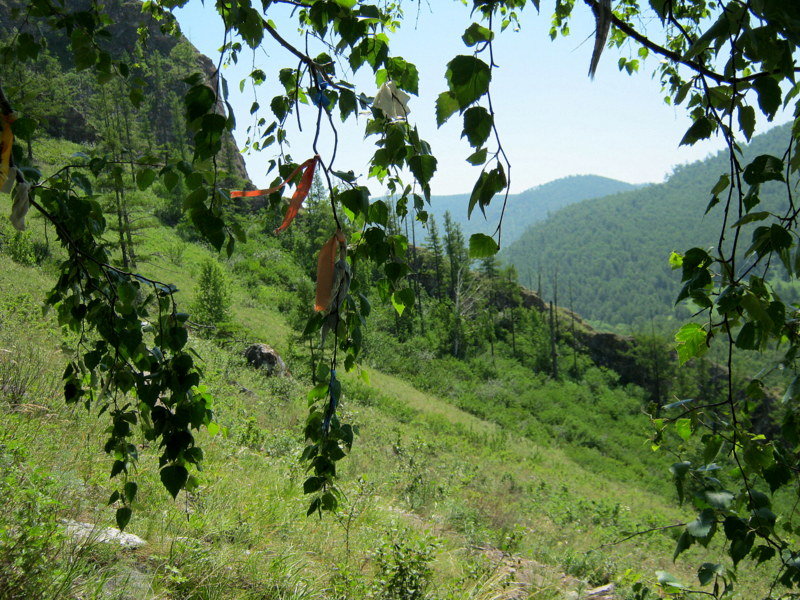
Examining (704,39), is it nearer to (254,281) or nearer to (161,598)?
(161,598)

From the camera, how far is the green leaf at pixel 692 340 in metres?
1.05

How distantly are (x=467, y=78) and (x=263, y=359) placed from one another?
12669 millimetres

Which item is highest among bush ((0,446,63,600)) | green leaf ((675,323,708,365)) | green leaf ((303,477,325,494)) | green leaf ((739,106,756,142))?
green leaf ((739,106,756,142))

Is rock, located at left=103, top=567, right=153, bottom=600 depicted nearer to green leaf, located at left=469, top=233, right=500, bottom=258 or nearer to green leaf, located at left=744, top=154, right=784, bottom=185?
green leaf, located at left=469, top=233, right=500, bottom=258

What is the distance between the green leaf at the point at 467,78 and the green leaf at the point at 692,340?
78 cm

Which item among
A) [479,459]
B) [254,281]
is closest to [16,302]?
[479,459]

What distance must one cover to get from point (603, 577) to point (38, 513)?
525 cm

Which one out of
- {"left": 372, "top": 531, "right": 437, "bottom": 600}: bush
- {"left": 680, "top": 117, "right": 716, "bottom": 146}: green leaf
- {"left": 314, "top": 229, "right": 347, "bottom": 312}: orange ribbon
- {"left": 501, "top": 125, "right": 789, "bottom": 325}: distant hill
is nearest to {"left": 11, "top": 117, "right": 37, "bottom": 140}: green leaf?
{"left": 314, "top": 229, "right": 347, "bottom": 312}: orange ribbon

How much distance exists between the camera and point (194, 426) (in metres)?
1.14

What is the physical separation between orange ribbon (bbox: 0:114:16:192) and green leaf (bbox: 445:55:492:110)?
956 millimetres

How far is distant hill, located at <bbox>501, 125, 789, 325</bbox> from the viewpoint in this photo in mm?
128750

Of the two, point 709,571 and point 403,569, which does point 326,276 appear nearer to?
point 709,571

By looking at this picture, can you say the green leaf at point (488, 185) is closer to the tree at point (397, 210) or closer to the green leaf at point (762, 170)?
the tree at point (397, 210)

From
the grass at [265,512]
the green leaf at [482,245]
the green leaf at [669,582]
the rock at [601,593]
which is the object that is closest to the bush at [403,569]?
the grass at [265,512]
